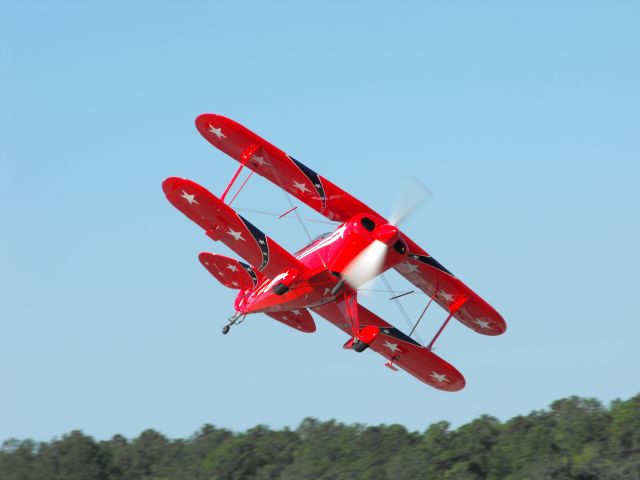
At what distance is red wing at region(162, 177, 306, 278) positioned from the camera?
20594mm

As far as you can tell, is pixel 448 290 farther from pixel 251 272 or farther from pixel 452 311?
pixel 251 272

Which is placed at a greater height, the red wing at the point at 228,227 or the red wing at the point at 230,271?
the red wing at the point at 230,271

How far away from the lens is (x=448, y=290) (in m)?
23.7

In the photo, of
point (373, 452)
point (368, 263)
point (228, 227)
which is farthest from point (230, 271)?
point (373, 452)

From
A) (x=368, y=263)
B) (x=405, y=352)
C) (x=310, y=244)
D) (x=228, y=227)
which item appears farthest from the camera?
(x=405, y=352)

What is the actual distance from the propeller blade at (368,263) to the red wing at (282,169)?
916 mm

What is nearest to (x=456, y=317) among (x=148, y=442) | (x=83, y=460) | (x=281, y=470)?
(x=281, y=470)

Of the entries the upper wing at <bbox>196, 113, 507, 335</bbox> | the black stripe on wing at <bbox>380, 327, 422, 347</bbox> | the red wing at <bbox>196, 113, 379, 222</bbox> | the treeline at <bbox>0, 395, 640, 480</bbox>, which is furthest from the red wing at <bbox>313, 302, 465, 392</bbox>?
the treeline at <bbox>0, 395, 640, 480</bbox>

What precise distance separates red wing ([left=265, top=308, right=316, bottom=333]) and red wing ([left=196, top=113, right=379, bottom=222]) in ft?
12.0

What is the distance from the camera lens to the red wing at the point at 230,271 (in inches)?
956

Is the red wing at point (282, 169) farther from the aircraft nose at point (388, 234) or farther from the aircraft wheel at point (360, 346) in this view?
the aircraft wheel at point (360, 346)

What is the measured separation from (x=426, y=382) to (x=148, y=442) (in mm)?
35894

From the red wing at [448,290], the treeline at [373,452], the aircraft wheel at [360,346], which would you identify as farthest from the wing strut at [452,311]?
the treeline at [373,452]

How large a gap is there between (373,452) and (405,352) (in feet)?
81.7
